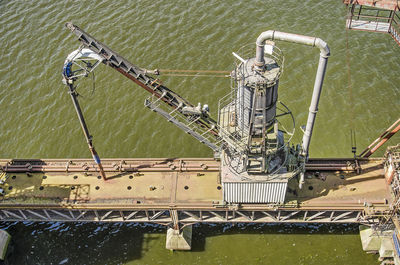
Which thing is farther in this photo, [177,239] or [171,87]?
[171,87]

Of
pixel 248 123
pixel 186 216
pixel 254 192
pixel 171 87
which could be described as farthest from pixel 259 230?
pixel 171 87

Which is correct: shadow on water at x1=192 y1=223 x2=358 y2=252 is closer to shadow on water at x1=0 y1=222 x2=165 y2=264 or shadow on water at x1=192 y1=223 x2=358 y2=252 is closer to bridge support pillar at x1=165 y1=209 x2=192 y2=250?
bridge support pillar at x1=165 y1=209 x2=192 y2=250

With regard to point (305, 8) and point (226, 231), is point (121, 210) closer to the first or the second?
point (226, 231)

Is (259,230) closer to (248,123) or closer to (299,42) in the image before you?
(248,123)

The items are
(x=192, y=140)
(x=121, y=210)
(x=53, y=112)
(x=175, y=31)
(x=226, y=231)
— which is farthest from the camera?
(x=175, y=31)

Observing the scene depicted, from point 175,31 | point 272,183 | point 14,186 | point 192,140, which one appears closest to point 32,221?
point 14,186

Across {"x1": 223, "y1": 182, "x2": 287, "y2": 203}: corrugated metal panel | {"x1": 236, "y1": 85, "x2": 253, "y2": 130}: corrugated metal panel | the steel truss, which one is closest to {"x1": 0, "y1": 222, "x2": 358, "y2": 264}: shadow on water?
the steel truss
